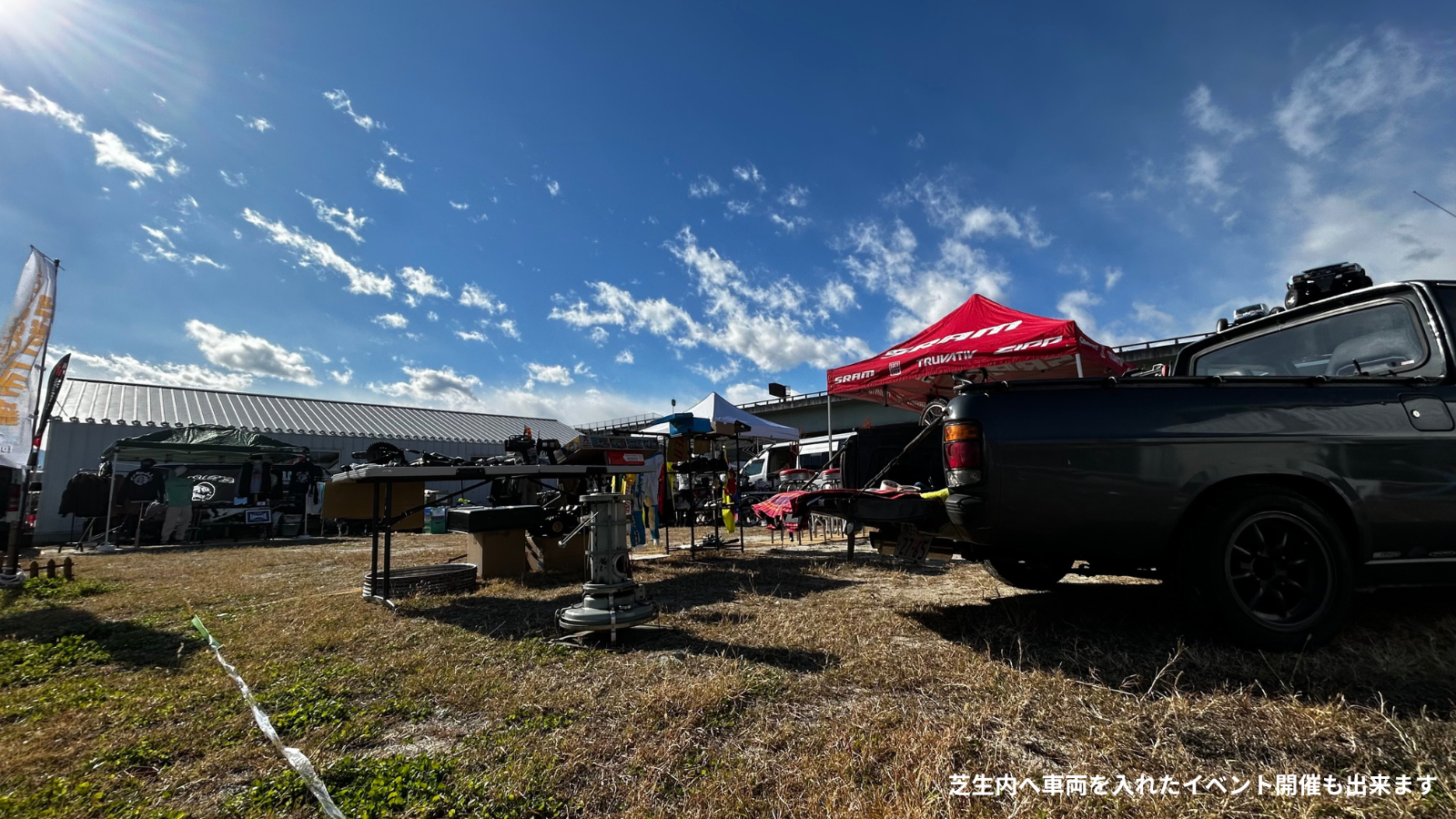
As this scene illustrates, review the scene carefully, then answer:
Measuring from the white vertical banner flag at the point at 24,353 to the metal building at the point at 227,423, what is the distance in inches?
373

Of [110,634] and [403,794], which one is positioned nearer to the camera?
[403,794]

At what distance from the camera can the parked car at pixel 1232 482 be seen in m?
2.84

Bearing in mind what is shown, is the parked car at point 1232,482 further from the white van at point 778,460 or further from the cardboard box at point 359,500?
the white van at point 778,460

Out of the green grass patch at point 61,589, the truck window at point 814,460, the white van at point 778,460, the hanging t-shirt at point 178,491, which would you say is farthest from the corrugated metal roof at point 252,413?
the green grass patch at point 61,589

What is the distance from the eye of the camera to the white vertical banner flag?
6.49 meters

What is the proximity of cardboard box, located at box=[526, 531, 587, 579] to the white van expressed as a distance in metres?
10.6

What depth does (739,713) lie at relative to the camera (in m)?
2.32

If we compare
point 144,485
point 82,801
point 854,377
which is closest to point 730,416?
point 854,377

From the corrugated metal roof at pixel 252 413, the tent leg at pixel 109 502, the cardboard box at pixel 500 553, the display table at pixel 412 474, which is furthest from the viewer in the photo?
the corrugated metal roof at pixel 252 413

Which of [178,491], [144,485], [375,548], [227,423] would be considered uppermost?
[227,423]

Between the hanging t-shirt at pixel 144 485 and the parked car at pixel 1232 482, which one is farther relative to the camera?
the hanging t-shirt at pixel 144 485

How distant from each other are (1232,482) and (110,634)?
6.95 m

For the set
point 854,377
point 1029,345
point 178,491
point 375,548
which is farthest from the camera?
point 178,491

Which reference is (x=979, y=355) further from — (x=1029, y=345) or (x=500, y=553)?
(x=500, y=553)
